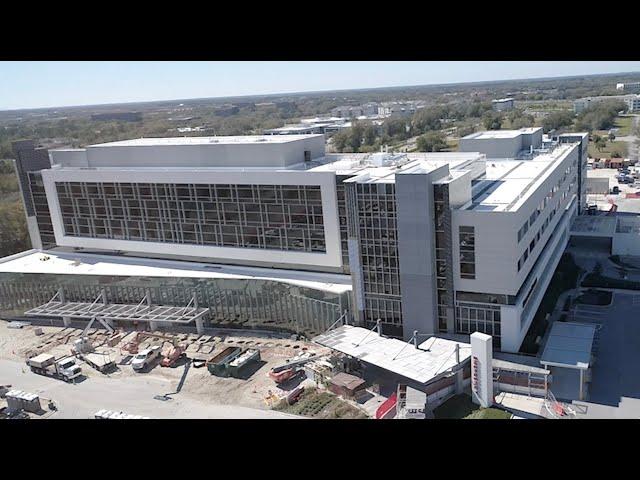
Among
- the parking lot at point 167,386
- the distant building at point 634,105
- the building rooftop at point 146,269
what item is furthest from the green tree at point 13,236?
the distant building at point 634,105

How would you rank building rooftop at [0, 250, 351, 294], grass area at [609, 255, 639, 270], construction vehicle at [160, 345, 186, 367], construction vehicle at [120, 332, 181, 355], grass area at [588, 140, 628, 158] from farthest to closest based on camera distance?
grass area at [588, 140, 628, 158]
grass area at [609, 255, 639, 270]
building rooftop at [0, 250, 351, 294]
construction vehicle at [120, 332, 181, 355]
construction vehicle at [160, 345, 186, 367]

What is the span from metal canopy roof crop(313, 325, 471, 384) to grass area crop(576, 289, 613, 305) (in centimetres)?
608

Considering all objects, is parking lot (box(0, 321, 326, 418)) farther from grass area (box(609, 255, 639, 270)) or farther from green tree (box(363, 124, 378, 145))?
green tree (box(363, 124, 378, 145))

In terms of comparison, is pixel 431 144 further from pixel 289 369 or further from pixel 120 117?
pixel 289 369

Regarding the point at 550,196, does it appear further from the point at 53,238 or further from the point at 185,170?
the point at 53,238

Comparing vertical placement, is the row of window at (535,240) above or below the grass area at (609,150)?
above

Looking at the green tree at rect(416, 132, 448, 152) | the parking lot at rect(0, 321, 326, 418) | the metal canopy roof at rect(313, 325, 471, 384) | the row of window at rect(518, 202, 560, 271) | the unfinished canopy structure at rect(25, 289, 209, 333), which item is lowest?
the parking lot at rect(0, 321, 326, 418)

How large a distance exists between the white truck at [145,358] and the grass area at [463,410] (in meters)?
8.14

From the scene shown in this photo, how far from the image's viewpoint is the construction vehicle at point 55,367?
643 inches

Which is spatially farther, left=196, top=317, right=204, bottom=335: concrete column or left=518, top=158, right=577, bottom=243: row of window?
left=196, top=317, right=204, bottom=335: concrete column

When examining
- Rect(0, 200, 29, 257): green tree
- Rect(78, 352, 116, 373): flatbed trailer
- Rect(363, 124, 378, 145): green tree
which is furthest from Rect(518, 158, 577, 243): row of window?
Rect(363, 124, 378, 145): green tree

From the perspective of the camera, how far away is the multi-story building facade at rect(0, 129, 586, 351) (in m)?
14.9

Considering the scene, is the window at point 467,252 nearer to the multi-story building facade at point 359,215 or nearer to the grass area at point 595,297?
the multi-story building facade at point 359,215

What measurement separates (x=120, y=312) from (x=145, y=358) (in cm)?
375
